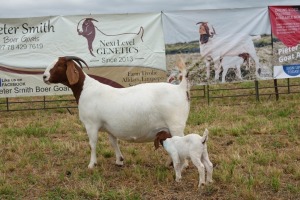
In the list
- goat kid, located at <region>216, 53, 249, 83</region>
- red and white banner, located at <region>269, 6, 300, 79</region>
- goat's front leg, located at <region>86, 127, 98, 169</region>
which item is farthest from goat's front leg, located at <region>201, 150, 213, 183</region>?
red and white banner, located at <region>269, 6, 300, 79</region>

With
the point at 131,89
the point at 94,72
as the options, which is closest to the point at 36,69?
the point at 94,72

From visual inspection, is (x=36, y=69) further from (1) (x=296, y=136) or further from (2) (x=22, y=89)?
(1) (x=296, y=136)

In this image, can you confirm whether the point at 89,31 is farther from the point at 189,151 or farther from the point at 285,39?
the point at 189,151

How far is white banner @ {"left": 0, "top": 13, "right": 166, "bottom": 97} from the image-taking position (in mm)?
11984

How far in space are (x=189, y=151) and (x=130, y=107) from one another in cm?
119

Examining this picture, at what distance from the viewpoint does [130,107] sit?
625 cm

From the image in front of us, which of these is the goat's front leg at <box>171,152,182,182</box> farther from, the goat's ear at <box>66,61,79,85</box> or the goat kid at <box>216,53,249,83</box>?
the goat kid at <box>216,53,249,83</box>

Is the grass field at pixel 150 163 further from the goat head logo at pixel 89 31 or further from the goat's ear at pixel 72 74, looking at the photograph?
the goat head logo at pixel 89 31

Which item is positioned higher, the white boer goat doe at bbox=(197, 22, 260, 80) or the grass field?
the white boer goat doe at bbox=(197, 22, 260, 80)

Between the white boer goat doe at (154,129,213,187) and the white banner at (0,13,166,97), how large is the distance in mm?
6350

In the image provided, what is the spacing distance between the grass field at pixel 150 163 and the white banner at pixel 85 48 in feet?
5.80

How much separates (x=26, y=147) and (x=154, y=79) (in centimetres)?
507

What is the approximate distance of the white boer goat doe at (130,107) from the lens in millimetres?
6199

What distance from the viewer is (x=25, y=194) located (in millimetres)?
5559
